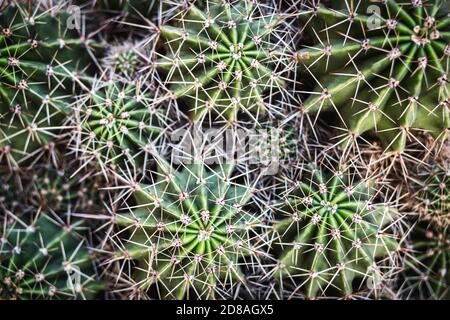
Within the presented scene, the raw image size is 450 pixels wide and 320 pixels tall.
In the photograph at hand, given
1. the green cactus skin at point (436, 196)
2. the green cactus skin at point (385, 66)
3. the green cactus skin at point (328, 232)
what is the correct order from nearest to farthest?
the green cactus skin at point (385, 66), the green cactus skin at point (328, 232), the green cactus skin at point (436, 196)

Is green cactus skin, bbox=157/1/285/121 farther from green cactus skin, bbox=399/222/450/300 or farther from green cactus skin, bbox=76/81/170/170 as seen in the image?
green cactus skin, bbox=399/222/450/300

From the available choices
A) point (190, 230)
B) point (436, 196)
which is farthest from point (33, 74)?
point (436, 196)

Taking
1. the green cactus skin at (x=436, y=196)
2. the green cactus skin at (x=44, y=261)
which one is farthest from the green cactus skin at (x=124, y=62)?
the green cactus skin at (x=436, y=196)

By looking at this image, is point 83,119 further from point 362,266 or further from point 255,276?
point 362,266

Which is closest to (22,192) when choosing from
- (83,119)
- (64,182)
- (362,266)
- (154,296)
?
(64,182)

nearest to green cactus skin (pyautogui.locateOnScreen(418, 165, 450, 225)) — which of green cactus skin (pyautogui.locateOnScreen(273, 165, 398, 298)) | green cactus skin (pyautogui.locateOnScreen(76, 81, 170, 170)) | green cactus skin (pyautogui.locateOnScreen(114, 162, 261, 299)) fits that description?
green cactus skin (pyautogui.locateOnScreen(273, 165, 398, 298))

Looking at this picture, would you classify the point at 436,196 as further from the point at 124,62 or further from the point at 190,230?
the point at 124,62

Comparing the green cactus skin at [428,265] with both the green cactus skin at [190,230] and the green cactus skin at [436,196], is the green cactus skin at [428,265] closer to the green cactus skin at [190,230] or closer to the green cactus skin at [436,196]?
the green cactus skin at [436,196]
